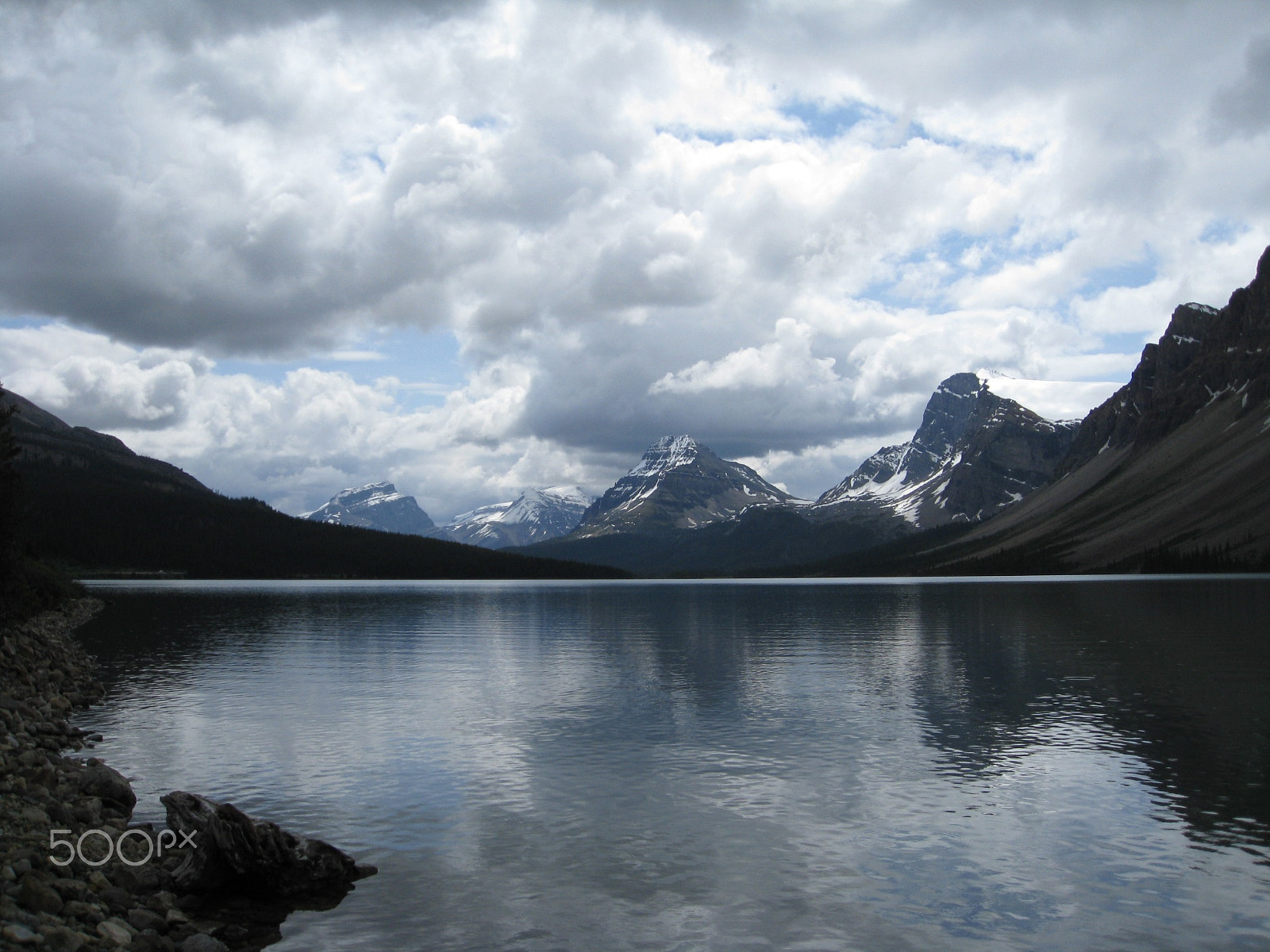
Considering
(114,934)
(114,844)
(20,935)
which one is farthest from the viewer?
(114,844)

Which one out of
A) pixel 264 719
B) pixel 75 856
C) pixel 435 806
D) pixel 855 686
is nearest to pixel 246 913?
pixel 75 856

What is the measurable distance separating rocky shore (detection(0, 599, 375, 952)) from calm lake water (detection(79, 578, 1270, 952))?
1532 mm

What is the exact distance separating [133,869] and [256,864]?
339 centimetres

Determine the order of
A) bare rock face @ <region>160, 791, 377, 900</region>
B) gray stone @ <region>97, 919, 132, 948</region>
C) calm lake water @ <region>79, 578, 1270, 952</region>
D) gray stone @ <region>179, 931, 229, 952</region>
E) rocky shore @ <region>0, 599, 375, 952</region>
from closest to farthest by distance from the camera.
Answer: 1. gray stone @ <region>97, 919, 132, 948</region>
2. rocky shore @ <region>0, 599, 375, 952</region>
3. gray stone @ <region>179, 931, 229, 952</region>
4. calm lake water @ <region>79, 578, 1270, 952</region>
5. bare rock face @ <region>160, 791, 377, 900</region>

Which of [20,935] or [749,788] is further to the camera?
[749,788]

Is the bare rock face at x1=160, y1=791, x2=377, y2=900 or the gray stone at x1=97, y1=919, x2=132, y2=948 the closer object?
the gray stone at x1=97, y1=919, x2=132, y2=948

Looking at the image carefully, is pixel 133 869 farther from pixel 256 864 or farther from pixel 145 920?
pixel 145 920

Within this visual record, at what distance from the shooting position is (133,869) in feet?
84.4

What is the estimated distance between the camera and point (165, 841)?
28.2 meters

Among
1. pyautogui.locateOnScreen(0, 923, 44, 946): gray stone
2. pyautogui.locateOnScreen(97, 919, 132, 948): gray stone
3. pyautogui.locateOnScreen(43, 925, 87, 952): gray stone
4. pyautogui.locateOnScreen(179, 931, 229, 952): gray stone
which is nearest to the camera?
pyautogui.locateOnScreen(0, 923, 44, 946): gray stone

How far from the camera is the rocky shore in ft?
67.5

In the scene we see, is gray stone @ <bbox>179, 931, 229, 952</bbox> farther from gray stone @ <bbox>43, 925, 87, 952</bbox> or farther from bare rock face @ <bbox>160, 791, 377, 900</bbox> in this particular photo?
bare rock face @ <bbox>160, 791, 377, 900</bbox>

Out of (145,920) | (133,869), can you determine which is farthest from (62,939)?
(133,869)

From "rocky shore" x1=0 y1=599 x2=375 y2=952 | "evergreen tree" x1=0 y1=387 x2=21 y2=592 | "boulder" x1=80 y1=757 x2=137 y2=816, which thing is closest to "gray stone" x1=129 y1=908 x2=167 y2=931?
"rocky shore" x1=0 y1=599 x2=375 y2=952
